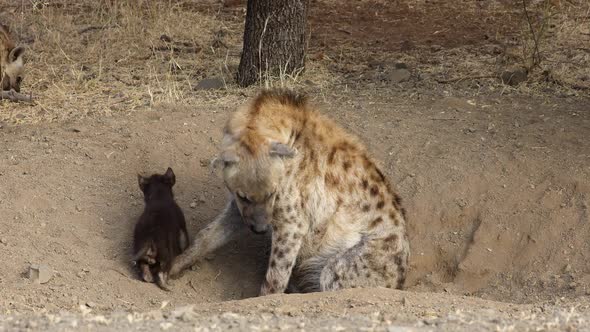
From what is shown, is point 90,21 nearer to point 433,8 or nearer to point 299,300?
point 433,8

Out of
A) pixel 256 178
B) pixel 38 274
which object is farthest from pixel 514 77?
pixel 38 274

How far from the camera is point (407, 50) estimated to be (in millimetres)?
9828

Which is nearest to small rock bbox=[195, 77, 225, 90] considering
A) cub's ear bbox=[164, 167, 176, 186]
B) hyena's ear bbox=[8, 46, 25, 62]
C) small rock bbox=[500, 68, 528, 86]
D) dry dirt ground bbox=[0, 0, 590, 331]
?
dry dirt ground bbox=[0, 0, 590, 331]

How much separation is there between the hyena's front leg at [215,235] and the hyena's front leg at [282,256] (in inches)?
16.9

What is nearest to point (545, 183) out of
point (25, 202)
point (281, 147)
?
point (281, 147)

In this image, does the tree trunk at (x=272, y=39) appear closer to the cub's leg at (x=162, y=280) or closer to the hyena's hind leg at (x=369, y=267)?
the hyena's hind leg at (x=369, y=267)

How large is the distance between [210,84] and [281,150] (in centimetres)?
331

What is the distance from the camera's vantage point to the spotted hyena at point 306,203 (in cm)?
576

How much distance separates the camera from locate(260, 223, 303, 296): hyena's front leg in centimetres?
598

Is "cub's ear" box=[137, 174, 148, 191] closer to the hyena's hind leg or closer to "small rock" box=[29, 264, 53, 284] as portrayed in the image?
"small rock" box=[29, 264, 53, 284]

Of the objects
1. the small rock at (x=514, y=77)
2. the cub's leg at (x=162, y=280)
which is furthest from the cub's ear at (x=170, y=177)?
the small rock at (x=514, y=77)

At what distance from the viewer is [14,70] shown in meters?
9.44

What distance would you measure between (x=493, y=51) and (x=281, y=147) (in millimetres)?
4567

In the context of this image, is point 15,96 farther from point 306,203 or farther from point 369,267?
point 369,267
